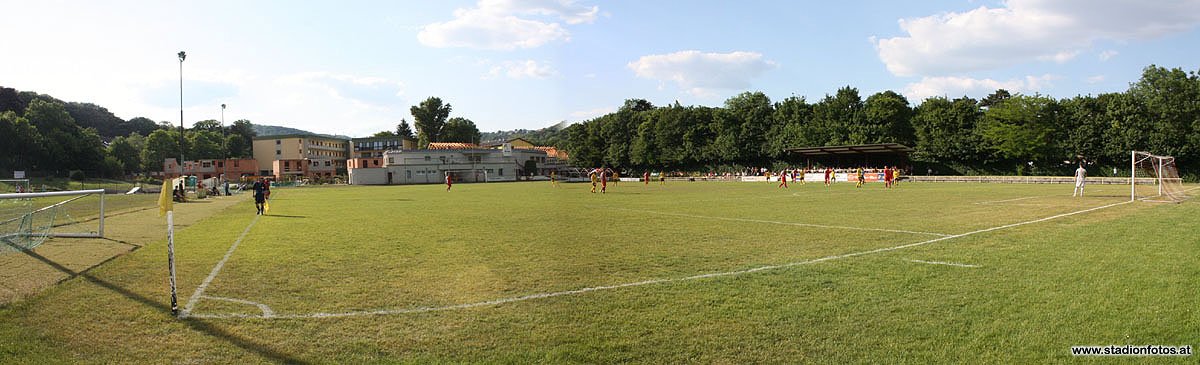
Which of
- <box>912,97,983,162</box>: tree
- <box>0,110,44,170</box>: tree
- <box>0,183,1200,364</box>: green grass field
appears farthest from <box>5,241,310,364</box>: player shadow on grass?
<box>0,110,44,170</box>: tree

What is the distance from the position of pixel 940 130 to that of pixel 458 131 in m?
101

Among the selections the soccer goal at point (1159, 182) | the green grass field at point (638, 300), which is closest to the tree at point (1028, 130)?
the soccer goal at point (1159, 182)

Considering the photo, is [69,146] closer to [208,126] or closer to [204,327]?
[208,126]

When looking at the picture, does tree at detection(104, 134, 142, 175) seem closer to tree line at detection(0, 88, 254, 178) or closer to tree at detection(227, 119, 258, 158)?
tree line at detection(0, 88, 254, 178)

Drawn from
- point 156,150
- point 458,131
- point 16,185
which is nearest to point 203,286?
point 16,185

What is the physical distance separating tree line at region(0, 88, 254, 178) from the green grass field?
51.3 m

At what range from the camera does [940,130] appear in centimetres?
6512

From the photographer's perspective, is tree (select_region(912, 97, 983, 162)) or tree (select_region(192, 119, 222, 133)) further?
tree (select_region(192, 119, 222, 133))

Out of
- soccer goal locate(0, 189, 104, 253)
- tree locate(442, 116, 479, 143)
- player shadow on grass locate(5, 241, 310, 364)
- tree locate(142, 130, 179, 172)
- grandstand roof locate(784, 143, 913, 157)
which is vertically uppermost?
tree locate(442, 116, 479, 143)

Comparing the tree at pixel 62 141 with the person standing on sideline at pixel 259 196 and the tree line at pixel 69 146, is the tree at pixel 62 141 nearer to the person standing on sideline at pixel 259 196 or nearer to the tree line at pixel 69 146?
the tree line at pixel 69 146

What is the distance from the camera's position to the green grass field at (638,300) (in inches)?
209

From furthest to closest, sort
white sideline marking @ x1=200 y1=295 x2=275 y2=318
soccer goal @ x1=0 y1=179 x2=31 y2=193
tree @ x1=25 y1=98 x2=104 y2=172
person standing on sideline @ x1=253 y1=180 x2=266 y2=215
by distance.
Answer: tree @ x1=25 y1=98 x2=104 y2=172
soccer goal @ x1=0 y1=179 x2=31 y2=193
person standing on sideline @ x1=253 y1=180 x2=266 y2=215
white sideline marking @ x1=200 y1=295 x2=275 y2=318

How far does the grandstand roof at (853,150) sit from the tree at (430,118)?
8555 cm

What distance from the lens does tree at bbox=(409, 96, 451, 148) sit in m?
136
